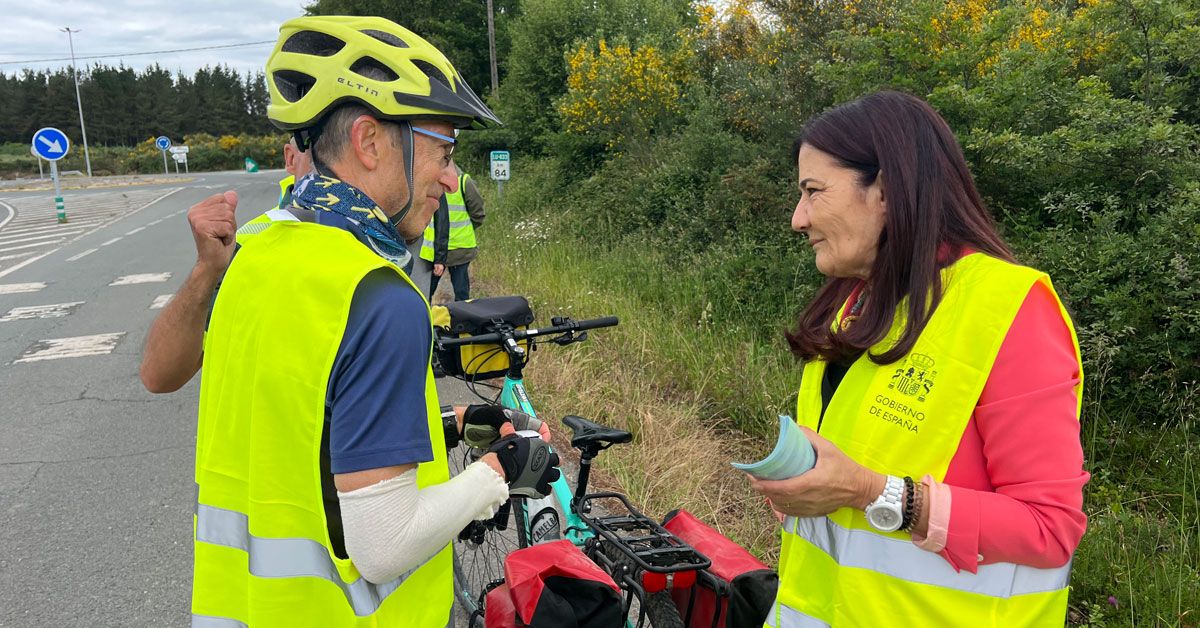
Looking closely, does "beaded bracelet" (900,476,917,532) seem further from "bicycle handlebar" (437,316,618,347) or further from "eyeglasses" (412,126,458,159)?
"bicycle handlebar" (437,316,618,347)

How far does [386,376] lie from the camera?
1210 mm

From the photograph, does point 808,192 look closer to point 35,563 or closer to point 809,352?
point 809,352

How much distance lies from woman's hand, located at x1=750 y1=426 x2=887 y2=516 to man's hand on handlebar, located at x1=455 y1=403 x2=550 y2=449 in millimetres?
876

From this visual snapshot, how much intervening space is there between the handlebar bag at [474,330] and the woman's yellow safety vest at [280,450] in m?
1.27

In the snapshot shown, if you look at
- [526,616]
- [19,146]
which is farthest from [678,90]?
[19,146]

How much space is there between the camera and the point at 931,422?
1.36 m

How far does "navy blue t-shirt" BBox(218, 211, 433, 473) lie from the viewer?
1.21m

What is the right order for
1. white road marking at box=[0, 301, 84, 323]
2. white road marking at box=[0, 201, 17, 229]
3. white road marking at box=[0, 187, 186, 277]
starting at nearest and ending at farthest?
white road marking at box=[0, 301, 84, 323], white road marking at box=[0, 187, 186, 277], white road marking at box=[0, 201, 17, 229]

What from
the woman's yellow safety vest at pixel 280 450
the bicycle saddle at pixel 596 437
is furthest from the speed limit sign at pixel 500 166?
the woman's yellow safety vest at pixel 280 450

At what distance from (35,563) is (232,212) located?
109 inches

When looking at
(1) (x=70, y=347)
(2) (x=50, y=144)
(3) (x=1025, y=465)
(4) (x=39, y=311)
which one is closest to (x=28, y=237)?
(2) (x=50, y=144)

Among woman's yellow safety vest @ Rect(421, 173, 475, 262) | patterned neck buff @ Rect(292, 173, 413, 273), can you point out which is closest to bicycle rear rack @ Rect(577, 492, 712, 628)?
patterned neck buff @ Rect(292, 173, 413, 273)

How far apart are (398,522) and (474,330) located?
149 cm

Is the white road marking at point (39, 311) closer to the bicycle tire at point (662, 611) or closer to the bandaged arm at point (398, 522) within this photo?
the bicycle tire at point (662, 611)
